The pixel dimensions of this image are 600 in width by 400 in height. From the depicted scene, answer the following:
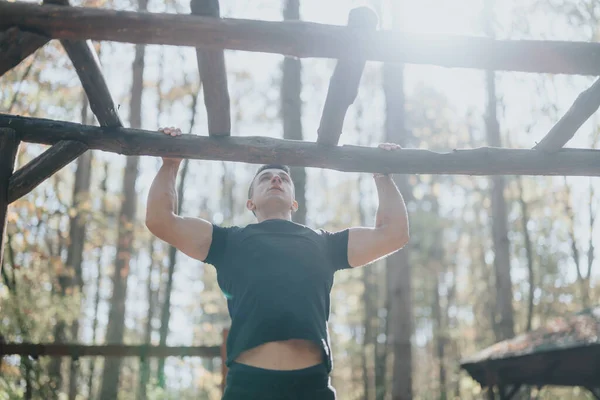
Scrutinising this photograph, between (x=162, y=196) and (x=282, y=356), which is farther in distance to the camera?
(x=162, y=196)

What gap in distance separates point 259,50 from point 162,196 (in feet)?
2.80

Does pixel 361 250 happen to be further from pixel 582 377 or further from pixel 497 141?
pixel 497 141

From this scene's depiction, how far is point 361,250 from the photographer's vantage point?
2871mm

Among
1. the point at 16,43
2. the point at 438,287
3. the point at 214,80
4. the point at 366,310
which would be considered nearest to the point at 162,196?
the point at 214,80

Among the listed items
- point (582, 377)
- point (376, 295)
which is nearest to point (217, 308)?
point (376, 295)

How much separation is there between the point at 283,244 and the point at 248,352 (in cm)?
50

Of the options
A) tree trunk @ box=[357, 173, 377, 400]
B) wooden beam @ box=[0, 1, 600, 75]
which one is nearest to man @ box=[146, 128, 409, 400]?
wooden beam @ box=[0, 1, 600, 75]

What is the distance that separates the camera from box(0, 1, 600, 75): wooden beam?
2.67m

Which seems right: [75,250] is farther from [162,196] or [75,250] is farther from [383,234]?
[383,234]

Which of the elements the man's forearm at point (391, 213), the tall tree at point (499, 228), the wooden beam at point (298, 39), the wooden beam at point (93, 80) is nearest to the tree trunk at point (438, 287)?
the tall tree at point (499, 228)

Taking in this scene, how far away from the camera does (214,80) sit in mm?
3102

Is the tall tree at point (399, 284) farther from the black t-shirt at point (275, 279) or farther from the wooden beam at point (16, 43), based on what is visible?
the wooden beam at point (16, 43)

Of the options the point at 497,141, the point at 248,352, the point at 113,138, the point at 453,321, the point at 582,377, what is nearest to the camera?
the point at 248,352

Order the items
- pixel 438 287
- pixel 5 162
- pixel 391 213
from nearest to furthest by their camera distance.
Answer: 1. pixel 391 213
2. pixel 5 162
3. pixel 438 287
